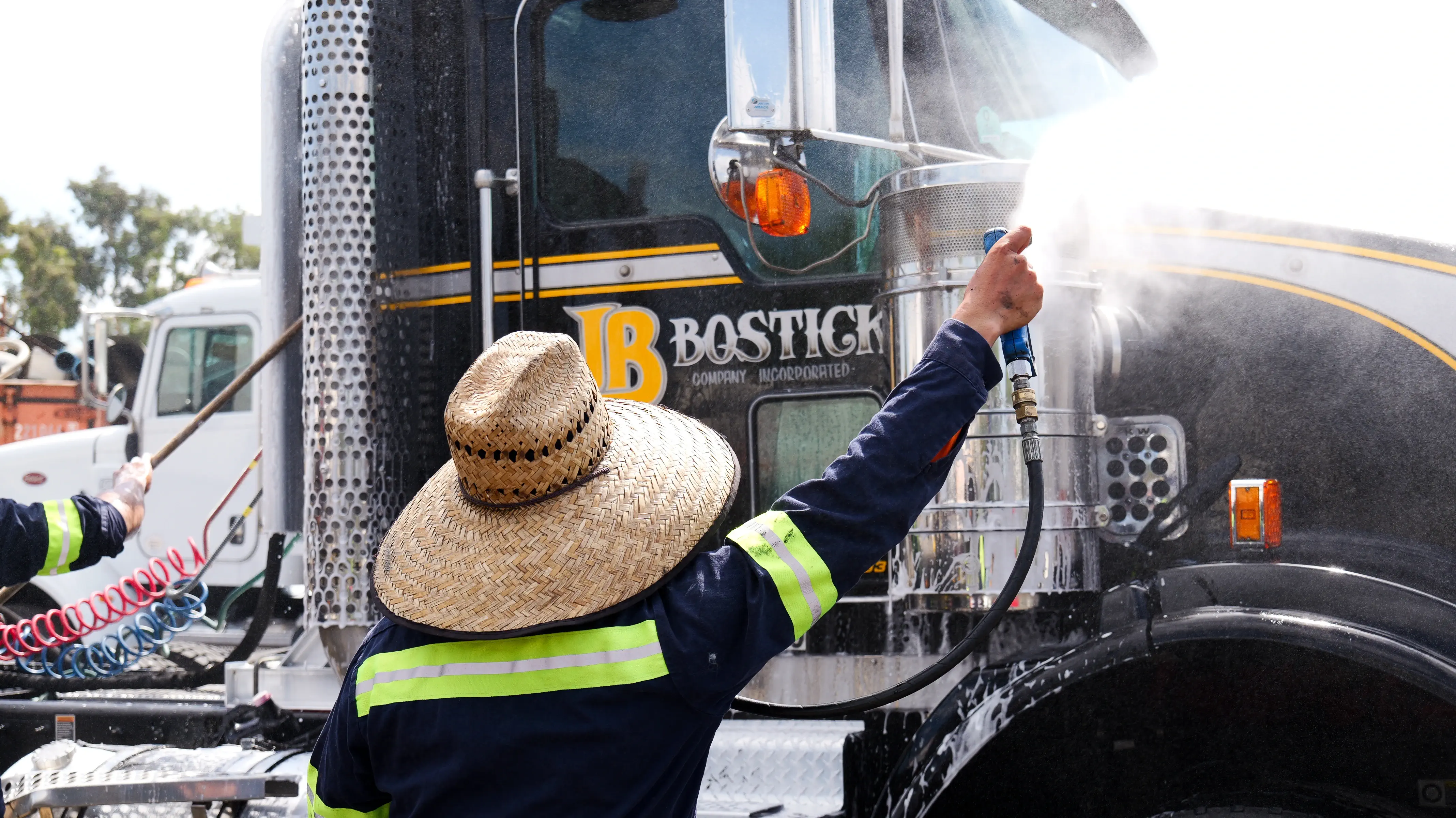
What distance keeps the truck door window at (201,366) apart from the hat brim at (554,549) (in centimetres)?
674

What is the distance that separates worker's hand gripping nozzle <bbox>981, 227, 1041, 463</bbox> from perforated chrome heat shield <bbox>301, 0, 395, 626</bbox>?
1676 millimetres

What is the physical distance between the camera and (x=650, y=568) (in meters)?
1.79

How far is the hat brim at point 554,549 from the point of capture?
175cm

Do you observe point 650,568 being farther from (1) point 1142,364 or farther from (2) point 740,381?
(1) point 1142,364

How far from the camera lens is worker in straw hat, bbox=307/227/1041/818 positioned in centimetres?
171

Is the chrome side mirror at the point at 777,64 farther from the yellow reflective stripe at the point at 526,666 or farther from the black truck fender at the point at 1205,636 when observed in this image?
the black truck fender at the point at 1205,636

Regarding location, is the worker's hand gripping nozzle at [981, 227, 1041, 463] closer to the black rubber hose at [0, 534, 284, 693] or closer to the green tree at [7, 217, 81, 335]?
the black rubber hose at [0, 534, 284, 693]

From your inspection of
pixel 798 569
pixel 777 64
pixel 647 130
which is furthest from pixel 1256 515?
pixel 647 130

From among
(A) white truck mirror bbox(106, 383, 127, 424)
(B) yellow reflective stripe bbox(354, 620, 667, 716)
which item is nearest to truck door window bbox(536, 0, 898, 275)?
(B) yellow reflective stripe bbox(354, 620, 667, 716)

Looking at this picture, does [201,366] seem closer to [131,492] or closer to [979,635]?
[131,492]

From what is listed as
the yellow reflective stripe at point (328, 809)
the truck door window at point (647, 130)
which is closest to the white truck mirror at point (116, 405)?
the truck door window at point (647, 130)

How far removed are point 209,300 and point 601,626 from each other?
734 centimetres

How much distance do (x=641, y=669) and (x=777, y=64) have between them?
1.17m

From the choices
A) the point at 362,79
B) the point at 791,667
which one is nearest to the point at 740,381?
the point at 791,667
